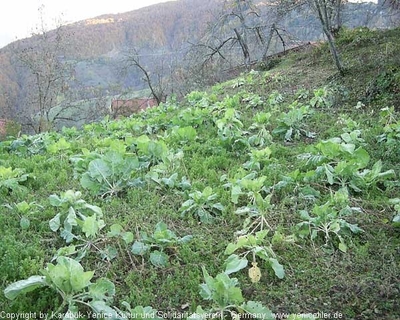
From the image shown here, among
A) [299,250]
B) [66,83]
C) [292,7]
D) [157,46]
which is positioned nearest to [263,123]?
[299,250]

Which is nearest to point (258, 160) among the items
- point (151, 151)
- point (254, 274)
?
point (151, 151)

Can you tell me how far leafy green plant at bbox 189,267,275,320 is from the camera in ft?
7.16

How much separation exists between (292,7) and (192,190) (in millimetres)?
7816

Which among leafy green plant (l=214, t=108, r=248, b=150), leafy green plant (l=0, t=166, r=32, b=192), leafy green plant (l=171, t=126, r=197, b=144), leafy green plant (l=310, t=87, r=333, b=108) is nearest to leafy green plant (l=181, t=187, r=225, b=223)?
leafy green plant (l=214, t=108, r=248, b=150)

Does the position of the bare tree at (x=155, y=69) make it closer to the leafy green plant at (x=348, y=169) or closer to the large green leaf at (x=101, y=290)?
the leafy green plant at (x=348, y=169)

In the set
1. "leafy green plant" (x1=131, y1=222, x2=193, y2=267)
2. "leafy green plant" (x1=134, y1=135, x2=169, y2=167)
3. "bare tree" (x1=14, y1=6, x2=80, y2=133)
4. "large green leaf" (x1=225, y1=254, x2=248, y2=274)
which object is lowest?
"large green leaf" (x1=225, y1=254, x2=248, y2=274)

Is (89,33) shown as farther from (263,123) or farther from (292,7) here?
(263,123)

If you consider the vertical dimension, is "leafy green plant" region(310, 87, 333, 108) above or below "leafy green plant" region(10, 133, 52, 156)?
below

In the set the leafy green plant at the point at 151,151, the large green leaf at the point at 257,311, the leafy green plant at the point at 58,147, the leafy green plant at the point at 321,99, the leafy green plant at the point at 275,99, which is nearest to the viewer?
the large green leaf at the point at 257,311

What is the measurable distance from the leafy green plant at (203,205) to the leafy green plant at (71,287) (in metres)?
1.28

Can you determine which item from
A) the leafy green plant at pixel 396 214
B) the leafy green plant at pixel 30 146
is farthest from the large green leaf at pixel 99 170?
the leafy green plant at pixel 30 146

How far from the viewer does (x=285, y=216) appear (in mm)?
3418

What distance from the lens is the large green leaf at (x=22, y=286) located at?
7.36 feet

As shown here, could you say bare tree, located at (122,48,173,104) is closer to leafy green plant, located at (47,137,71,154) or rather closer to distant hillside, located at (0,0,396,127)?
distant hillside, located at (0,0,396,127)
